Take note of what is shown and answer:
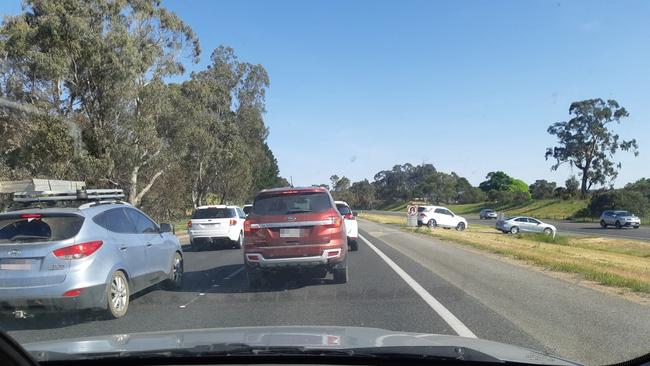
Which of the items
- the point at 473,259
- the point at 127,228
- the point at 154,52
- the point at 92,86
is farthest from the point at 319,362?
the point at 154,52

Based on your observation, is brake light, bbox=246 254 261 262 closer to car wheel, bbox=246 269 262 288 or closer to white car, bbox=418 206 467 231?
car wheel, bbox=246 269 262 288

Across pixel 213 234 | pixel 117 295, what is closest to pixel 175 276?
pixel 117 295

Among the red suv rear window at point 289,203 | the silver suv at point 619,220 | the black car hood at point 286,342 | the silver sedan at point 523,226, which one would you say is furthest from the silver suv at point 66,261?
the silver suv at point 619,220

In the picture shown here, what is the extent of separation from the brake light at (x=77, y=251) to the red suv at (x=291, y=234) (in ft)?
10.5

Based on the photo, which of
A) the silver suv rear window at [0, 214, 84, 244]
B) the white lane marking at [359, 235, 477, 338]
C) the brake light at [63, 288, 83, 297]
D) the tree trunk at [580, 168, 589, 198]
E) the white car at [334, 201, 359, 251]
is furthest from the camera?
the tree trunk at [580, 168, 589, 198]

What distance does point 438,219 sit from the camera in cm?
4231

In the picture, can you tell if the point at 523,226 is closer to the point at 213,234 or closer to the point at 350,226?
the point at 350,226

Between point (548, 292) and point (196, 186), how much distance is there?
162ft

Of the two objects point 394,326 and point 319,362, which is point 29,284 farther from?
point 319,362

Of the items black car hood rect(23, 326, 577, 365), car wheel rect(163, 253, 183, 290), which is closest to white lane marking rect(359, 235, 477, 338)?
black car hood rect(23, 326, 577, 365)

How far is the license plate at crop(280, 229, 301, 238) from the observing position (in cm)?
1089

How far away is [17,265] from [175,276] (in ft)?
13.0

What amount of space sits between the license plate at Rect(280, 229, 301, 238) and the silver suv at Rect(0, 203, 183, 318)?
104 inches

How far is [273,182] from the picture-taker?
10888 cm
